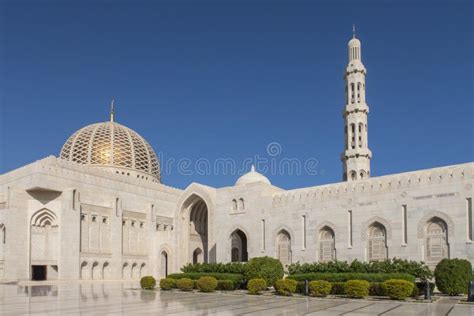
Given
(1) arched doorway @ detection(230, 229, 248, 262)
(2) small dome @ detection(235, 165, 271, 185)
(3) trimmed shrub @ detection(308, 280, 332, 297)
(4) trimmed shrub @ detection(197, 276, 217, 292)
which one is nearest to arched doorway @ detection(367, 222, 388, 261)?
(3) trimmed shrub @ detection(308, 280, 332, 297)

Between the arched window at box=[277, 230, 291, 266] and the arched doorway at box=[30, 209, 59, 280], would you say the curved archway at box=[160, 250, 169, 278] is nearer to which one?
the arched doorway at box=[30, 209, 59, 280]

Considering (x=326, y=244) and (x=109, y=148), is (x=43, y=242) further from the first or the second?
(x=326, y=244)

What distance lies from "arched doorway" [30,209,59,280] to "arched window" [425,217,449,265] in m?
23.2

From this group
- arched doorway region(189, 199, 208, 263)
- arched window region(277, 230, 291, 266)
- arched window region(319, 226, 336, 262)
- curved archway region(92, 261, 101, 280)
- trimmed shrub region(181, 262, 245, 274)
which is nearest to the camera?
trimmed shrub region(181, 262, 245, 274)

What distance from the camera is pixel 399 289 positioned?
57.3ft

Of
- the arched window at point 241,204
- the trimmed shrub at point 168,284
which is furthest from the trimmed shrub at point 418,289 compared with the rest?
the arched window at point 241,204

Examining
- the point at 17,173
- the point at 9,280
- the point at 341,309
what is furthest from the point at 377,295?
the point at 17,173

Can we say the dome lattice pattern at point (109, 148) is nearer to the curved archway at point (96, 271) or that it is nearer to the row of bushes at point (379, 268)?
the curved archway at point (96, 271)

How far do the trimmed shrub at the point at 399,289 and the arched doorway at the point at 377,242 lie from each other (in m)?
8.83

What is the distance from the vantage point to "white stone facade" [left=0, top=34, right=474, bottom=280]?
25.1 m

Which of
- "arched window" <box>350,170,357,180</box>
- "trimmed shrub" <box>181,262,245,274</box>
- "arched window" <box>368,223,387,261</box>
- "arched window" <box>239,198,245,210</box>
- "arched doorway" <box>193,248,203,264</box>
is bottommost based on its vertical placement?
"arched doorway" <box>193,248,203,264</box>

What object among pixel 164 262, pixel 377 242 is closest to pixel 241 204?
pixel 377 242

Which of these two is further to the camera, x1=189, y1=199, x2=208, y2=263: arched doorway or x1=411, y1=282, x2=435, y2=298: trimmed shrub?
x1=189, y1=199, x2=208, y2=263: arched doorway

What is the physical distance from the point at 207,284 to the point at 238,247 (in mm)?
13890
